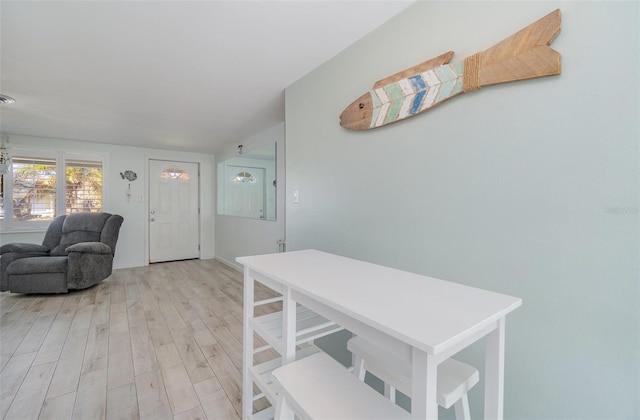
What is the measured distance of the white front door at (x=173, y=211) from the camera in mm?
4840

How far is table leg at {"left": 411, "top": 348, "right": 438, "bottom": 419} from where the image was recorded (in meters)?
0.57

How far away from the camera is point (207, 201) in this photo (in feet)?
17.5

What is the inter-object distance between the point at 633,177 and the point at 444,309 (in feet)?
2.10

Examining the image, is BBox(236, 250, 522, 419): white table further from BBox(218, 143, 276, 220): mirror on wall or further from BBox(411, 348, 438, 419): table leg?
BBox(218, 143, 276, 220): mirror on wall

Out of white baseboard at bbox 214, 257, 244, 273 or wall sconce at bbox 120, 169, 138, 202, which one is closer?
white baseboard at bbox 214, 257, 244, 273

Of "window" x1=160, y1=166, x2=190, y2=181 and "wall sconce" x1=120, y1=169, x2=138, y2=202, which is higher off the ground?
"window" x1=160, y1=166, x2=190, y2=181

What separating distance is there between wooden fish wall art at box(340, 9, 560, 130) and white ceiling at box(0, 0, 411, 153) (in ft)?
1.24

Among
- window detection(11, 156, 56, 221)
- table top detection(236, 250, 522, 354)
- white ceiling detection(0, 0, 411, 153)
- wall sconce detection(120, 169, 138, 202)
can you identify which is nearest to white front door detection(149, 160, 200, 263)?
wall sconce detection(120, 169, 138, 202)

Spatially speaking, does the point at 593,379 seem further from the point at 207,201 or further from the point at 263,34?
the point at 207,201

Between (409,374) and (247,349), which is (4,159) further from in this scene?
(409,374)

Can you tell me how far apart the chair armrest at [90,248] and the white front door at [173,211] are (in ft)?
4.39

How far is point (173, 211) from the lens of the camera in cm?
503

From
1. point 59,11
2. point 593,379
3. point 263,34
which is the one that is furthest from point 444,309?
point 59,11

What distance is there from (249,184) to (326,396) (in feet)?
11.9
